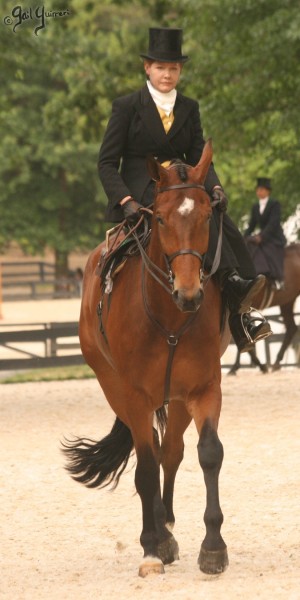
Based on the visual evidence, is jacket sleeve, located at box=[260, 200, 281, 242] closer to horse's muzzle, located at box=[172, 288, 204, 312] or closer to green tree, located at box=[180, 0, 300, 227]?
green tree, located at box=[180, 0, 300, 227]

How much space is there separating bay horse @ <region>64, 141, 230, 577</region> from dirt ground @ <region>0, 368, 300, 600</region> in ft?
0.94

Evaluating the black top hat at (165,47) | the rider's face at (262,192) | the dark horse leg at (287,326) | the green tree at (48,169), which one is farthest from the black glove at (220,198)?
the green tree at (48,169)

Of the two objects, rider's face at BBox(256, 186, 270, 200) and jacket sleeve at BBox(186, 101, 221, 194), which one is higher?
jacket sleeve at BBox(186, 101, 221, 194)

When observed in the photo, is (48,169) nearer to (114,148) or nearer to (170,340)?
(114,148)

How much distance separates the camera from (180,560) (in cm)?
830

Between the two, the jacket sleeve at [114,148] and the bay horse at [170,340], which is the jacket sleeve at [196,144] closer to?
the jacket sleeve at [114,148]

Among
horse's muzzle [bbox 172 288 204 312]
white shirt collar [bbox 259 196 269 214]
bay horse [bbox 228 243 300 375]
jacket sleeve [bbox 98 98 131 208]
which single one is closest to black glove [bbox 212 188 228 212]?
jacket sleeve [bbox 98 98 131 208]

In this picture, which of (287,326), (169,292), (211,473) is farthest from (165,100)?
(287,326)

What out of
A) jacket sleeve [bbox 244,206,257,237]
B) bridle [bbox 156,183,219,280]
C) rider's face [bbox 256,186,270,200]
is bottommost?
jacket sleeve [bbox 244,206,257,237]

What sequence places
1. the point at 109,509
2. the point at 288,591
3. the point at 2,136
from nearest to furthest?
the point at 288,591 < the point at 109,509 < the point at 2,136

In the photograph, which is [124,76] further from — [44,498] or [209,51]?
[44,498]

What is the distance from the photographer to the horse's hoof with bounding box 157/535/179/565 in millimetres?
8180

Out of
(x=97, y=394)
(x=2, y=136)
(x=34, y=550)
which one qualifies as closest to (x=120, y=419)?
(x=34, y=550)

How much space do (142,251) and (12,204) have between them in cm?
4473
